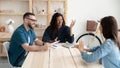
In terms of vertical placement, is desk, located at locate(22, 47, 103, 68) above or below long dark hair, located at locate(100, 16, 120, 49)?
below

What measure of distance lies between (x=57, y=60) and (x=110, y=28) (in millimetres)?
690

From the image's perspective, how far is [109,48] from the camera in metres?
2.17

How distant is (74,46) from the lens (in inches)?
124

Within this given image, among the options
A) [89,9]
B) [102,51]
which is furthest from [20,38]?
[89,9]

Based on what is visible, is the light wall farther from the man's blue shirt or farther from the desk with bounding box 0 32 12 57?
the man's blue shirt

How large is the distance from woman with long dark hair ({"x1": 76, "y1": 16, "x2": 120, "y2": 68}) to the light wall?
336cm

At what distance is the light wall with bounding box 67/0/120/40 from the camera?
18.2 feet

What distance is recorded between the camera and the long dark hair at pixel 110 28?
218cm

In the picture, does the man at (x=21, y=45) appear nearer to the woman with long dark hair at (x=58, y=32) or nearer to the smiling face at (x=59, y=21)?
the woman with long dark hair at (x=58, y=32)

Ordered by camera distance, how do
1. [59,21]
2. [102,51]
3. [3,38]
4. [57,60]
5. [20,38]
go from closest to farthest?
[102,51]
[57,60]
[20,38]
[59,21]
[3,38]

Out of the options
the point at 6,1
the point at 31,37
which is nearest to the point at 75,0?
the point at 6,1

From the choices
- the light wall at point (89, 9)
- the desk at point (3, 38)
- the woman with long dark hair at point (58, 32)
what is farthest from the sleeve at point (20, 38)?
the light wall at point (89, 9)

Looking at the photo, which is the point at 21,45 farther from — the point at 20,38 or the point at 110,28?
the point at 110,28

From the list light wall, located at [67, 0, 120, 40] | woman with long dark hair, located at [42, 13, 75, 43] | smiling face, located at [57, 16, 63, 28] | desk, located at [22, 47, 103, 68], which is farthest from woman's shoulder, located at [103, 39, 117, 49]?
light wall, located at [67, 0, 120, 40]
